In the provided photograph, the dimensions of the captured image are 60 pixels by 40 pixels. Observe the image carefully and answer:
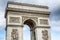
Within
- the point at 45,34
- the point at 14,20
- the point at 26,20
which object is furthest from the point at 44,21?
the point at 14,20

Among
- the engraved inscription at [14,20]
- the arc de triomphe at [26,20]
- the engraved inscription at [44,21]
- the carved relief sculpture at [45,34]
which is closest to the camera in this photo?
the arc de triomphe at [26,20]

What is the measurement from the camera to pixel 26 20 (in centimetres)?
1988

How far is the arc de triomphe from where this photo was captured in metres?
18.9

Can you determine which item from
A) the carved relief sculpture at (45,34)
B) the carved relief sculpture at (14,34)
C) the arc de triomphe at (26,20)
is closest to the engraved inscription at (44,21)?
the arc de triomphe at (26,20)

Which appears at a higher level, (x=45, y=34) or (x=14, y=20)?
(x=14, y=20)

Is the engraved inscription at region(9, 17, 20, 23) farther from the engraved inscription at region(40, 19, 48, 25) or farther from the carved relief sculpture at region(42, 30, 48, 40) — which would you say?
the carved relief sculpture at region(42, 30, 48, 40)

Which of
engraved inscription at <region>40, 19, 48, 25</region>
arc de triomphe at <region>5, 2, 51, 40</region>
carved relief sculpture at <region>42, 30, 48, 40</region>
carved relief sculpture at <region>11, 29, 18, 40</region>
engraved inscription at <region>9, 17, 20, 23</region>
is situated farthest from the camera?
engraved inscription at <region>40, 19, 48, 25</region>

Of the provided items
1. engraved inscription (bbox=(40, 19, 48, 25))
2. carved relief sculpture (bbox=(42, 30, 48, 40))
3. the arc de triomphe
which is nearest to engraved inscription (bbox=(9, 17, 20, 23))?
the arc de triomphe

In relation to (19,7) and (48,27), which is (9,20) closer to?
(19,7)

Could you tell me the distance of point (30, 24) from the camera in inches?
843

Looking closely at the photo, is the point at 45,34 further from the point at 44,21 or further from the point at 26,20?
the point at 26,20

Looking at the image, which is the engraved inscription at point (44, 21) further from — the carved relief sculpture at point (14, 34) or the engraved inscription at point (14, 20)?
the carved relief sculpture at point (14, 34)

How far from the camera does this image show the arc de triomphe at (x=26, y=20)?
1891 centimetres

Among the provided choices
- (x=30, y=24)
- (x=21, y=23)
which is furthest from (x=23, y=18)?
(x=30, y=24)
